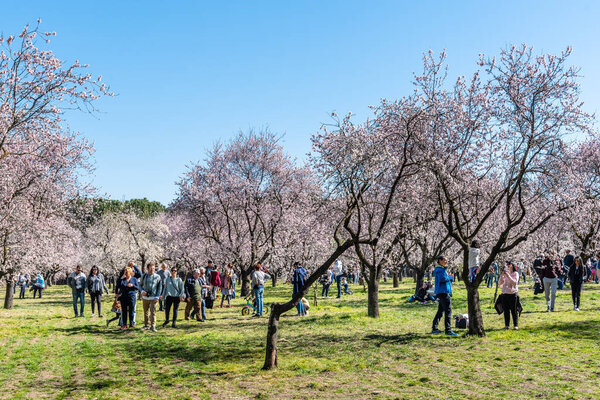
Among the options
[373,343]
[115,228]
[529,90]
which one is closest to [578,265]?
[529,90]

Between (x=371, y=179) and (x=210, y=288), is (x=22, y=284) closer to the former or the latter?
(x=210, y=288)

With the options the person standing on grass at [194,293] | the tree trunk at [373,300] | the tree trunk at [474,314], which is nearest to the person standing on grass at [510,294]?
the tree trunk at [474,314]

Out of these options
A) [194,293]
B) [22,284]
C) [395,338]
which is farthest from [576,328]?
[22,284]

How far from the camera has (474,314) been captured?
481 inches

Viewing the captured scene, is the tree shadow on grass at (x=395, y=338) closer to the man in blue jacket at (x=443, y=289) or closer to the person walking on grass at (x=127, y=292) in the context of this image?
the man in blue jacket at (x=443, y=289)

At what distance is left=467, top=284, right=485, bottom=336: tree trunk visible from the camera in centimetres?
1203

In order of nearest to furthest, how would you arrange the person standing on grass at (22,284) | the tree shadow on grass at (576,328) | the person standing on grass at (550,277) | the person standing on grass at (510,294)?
the tree shadow on grass at (576,328) < the person standing on grass at (510,294) < the person standing on grass at (550,277) < the person standing on grass at (22,284)

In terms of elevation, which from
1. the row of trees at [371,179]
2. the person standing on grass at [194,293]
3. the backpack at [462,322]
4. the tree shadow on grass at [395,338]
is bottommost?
the tree shadow on grass at [395,338]

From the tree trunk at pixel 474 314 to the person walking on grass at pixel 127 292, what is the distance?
10.3 meters

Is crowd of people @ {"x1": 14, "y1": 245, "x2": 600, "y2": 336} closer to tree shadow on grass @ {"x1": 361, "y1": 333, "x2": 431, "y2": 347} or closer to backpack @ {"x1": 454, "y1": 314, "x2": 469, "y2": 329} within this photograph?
backpack @ {"x1": 454, "y1": 314, "x2": 469, "y2": 329}

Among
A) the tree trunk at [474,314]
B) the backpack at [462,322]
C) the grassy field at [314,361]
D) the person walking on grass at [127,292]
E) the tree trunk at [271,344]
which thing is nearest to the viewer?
the grassy field at [314,361]

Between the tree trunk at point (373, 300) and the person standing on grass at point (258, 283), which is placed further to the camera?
the person standing on grass at point (258, 283)

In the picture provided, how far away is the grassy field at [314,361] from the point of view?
7.64 meters

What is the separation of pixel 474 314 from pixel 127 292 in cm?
1056
